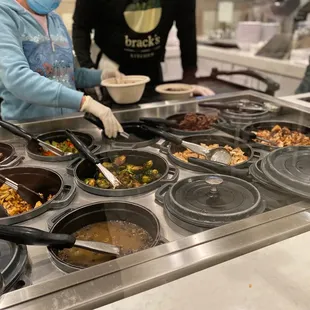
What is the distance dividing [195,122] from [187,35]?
1.07m

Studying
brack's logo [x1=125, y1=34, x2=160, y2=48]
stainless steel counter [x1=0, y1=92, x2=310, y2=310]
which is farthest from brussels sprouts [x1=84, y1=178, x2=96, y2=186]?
brack's logo [x1=125, y1=34, x2=160, y2=48]

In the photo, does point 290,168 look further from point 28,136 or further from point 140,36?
point 140,36

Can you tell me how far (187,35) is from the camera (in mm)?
2203

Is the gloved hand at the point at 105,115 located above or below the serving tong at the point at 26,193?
above

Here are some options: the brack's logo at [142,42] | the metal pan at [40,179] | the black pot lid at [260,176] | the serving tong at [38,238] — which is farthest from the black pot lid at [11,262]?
the brack's logo at [142,42]

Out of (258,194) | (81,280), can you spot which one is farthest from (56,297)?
(258,194)

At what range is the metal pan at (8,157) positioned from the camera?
3.33 feet

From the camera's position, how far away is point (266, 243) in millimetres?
653

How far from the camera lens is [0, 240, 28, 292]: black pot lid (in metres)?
0.57

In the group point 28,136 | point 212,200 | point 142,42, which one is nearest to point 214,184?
point 212,200

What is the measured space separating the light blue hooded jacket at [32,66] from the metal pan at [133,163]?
260 millimetres

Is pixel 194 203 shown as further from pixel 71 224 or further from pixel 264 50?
pixel 264 50

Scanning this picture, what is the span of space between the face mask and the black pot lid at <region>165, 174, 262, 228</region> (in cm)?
73

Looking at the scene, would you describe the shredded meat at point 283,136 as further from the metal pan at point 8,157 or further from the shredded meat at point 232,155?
the metal pan at point 8,157
